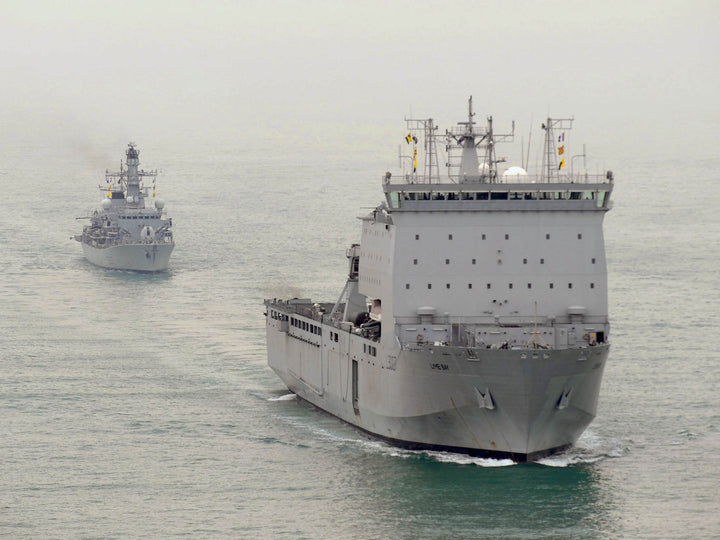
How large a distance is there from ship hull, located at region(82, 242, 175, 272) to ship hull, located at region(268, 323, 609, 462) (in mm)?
57740

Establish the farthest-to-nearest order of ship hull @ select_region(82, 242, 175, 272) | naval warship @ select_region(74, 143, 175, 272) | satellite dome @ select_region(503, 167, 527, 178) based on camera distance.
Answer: naval warship @ select_region(74, 143, 175, 272) → ship hull @ select_region(82, 242, 175, 272) → satellite dome @ select_region(503, 167, 527, 178)

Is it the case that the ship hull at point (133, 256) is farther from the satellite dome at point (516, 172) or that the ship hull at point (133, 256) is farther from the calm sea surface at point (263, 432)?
the satellite dome at point (516, 172)

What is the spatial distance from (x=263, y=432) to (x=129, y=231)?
66.2 meters

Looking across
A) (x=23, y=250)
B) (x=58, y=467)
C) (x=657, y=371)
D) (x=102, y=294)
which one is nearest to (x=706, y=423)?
(x=657, y=371)

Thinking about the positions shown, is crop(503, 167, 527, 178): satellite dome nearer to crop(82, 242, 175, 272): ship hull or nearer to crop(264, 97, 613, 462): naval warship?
crop(264, 97, 613, 462): naval warship

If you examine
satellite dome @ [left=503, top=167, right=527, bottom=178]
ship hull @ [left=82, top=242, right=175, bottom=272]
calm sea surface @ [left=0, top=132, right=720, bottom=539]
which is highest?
satellite dome @ [left=503, top=167, right=527, bottom=178]

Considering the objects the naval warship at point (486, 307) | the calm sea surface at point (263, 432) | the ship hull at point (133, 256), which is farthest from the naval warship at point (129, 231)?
the naval warship at point (486, 307)

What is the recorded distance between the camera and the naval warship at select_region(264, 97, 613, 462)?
164 feet

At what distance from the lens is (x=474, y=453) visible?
50.8 metres

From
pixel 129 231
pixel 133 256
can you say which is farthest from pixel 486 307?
pixel 129 231

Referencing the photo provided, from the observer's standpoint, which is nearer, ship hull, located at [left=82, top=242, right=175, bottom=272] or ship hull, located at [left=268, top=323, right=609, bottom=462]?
ship hull, located at [left=268, top=323, right=609, bottom=462]

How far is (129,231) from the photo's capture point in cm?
11950

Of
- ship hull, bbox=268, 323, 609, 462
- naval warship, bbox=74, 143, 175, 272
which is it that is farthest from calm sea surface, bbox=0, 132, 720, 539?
naval warship, bbox=74, 143, 175, 272

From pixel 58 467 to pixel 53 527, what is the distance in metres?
6.19
